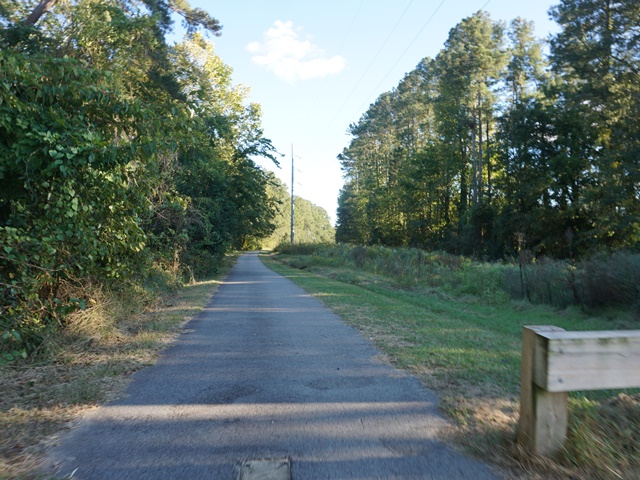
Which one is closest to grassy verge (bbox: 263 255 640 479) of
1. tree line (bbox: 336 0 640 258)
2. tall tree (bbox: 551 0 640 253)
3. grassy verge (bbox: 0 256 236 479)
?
grassy verge (bbox: 0 256 236 479)

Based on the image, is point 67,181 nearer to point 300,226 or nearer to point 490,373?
point 490,373

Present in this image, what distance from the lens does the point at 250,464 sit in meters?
3.76

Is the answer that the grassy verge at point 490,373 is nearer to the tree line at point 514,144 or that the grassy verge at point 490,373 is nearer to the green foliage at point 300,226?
the tree line at point 514,144

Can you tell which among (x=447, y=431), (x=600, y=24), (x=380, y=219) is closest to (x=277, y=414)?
(x=447, y=431)

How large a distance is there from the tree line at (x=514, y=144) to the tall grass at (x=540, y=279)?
291cm

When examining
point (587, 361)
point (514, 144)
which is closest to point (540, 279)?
point (587, 361)

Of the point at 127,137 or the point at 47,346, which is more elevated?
the point at 127,137

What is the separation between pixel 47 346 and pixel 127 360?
3.66 ft

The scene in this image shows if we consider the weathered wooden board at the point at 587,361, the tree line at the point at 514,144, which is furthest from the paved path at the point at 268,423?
the tree line at the point at 514,144

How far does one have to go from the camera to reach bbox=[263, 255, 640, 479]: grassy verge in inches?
145

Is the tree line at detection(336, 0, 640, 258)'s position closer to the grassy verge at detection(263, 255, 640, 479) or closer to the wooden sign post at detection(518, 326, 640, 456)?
the grassy verge at detection(263, 255, 640, 479)

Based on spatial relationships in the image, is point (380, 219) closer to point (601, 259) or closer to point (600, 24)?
point (600, 24)

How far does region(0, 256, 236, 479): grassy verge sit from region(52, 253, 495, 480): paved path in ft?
0.80

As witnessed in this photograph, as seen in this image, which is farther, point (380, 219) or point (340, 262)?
point (380, 219)
